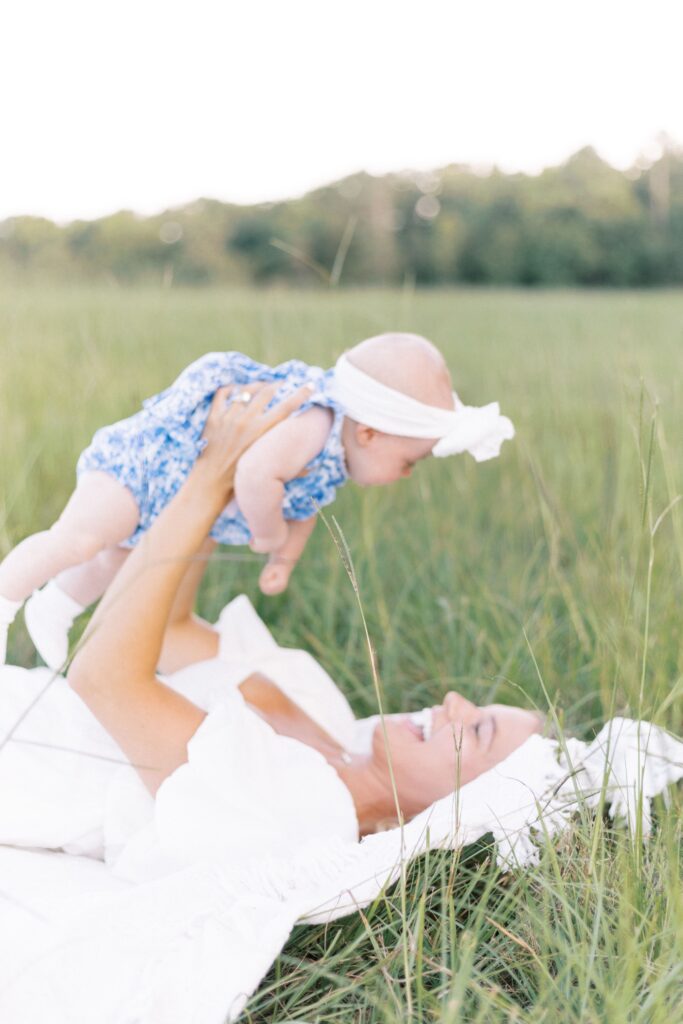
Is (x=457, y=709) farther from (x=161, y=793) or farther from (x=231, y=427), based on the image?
(x=231, y=427)

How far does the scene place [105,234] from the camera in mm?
19000

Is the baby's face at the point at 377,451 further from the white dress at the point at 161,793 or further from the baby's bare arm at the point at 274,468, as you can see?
the white dress at the point at 161,793

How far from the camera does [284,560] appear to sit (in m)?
2.10

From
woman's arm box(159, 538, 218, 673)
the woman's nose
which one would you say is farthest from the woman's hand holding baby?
the woman's nose

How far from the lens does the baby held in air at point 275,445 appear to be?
6.38 ft

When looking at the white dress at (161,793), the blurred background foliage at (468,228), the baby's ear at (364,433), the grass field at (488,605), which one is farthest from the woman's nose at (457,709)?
the blurred background foliage at (468,228)

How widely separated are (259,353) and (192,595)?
1494 mm

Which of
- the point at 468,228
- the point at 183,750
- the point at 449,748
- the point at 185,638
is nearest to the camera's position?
the point at 183,750

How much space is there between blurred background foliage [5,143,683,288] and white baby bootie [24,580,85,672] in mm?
13514

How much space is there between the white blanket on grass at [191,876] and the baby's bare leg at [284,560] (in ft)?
0.87

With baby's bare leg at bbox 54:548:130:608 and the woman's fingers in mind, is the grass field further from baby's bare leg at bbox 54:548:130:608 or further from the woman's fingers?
the woman's fingers

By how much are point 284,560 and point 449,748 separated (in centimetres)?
54

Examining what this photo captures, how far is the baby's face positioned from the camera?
205 centimetres

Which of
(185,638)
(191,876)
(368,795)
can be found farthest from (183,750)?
(185,638)
